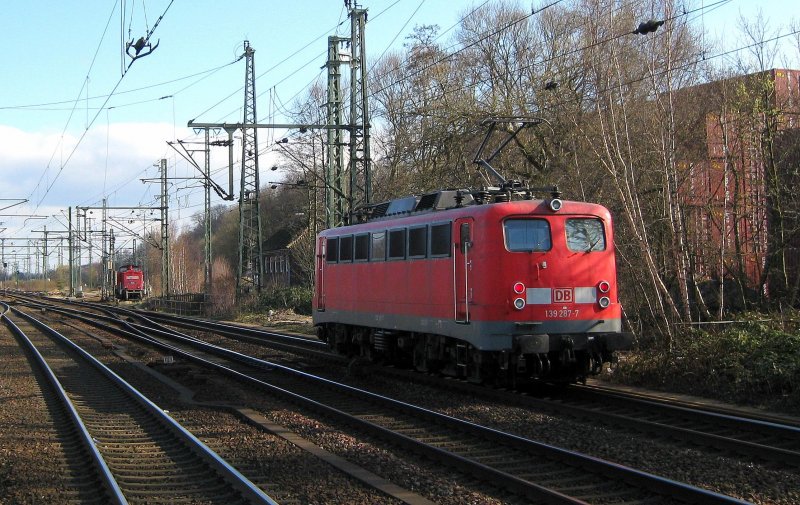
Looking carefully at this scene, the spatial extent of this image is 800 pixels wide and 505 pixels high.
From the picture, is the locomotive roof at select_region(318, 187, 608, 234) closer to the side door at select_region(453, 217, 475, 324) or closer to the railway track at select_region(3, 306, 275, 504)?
the side door at select_region(453, 217, 475, 324)

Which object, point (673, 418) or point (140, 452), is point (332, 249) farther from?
point (673, 418)

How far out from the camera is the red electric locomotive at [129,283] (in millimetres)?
70125

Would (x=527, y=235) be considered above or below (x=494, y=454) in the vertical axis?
above

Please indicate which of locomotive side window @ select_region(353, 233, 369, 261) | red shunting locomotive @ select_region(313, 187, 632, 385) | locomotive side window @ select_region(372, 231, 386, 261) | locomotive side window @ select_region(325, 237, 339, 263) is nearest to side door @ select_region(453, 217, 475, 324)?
red shunting locomotive @ select_region(313, 187, 632, 385)

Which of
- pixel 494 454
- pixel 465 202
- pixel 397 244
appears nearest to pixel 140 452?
pixel 494 454

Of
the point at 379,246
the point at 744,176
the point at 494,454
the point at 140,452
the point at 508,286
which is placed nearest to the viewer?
the point at 494,454

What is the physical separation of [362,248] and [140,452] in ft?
27.3

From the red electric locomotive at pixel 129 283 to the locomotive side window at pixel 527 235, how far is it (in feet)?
203

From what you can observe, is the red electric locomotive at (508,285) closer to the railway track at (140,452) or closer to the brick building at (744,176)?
the brick building at (744,176)

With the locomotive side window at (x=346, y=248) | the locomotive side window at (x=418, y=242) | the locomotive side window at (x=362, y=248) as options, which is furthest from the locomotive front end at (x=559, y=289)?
the locomotive side window at (x=346, y=248)

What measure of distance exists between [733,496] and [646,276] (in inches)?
382

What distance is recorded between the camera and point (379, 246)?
54.5ft

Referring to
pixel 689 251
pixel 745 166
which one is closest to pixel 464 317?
pixel 689 251

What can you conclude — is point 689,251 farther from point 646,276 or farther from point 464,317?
point 464,317
